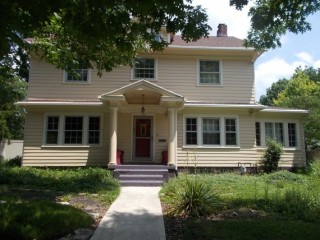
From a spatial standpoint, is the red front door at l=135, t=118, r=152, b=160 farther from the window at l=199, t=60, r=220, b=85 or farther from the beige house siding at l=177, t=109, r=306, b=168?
the window at l=199, t=60, r=220, b=85

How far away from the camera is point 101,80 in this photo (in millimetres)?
17703

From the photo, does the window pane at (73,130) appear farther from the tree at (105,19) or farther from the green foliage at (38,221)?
the tree at (105,19)

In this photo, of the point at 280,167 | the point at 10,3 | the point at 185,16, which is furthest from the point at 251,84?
the point at 10,3

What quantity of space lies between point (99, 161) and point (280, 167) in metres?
9.24

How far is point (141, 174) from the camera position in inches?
561

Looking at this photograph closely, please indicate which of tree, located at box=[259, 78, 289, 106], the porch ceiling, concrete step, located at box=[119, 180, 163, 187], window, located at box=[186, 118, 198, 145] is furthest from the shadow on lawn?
tree, located at box=[259, 78, 289, 106]

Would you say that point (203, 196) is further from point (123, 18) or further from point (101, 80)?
point (101, 80)

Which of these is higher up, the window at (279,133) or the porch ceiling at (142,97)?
the porch ceiling at (142,97)

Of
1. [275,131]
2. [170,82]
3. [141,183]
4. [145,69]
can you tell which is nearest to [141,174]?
[141,183]

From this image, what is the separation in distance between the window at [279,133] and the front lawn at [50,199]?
845 centimetres

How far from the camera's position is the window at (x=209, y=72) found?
18.0 m

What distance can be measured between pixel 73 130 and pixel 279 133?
10777mm

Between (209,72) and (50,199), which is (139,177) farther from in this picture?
(209,72)

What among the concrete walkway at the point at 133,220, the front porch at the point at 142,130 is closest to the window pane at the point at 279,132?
the front porch at the point at 142,130
